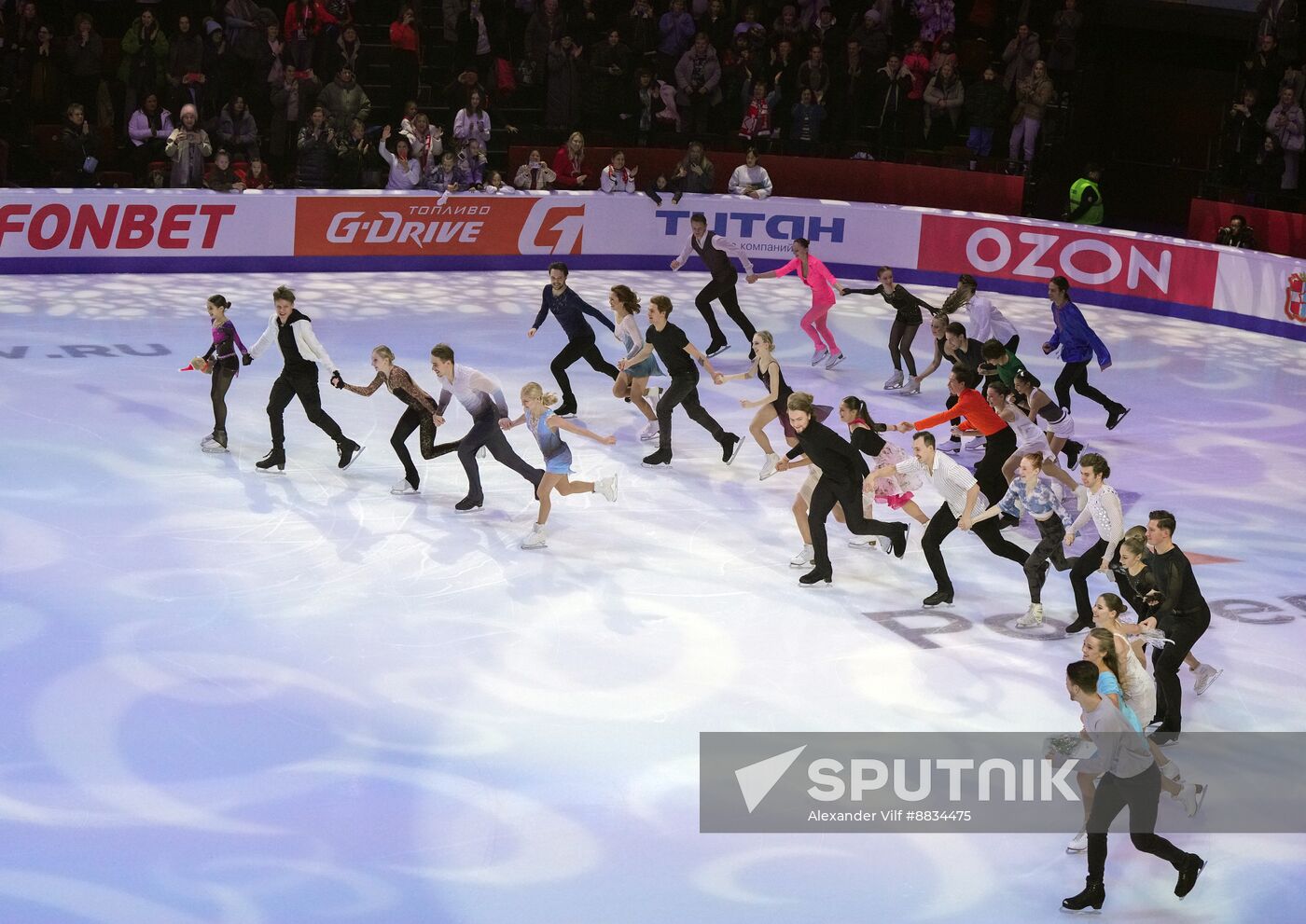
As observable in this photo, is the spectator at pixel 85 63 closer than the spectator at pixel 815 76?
Yes

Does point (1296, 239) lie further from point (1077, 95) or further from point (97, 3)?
point (97, 3)

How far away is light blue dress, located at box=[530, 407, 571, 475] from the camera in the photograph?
11.9 m

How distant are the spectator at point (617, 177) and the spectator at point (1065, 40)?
286 inches

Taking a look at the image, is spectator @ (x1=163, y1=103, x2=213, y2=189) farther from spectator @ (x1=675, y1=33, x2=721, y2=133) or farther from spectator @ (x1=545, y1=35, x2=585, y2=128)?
spectator @ (x1=675, y1=33, x2=721, y2=133)

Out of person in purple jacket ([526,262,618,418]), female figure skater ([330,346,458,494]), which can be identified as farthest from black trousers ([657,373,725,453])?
female figure skater ([330,346,458,494])

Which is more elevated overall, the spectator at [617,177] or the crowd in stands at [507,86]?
the crowd in stands at [507,86]

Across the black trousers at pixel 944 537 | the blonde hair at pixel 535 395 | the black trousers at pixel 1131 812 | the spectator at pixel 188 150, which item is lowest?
the black trousers at pixel 1131 812

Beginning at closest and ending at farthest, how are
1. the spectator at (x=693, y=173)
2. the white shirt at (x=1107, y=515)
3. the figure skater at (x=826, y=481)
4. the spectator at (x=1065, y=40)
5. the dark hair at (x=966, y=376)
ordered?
the white shirt at (x=1107, y=515), the figure skater at (x=826, y=481), the dark hair at (x=966, y=376), the spectator at (x=693, y=173), the spectator at (x=1065, y=40)

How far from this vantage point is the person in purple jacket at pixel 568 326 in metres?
15.4

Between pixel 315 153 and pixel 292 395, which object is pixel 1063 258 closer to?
pixel 315 153

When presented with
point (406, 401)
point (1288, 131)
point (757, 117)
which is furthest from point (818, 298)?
point (1288, 131)

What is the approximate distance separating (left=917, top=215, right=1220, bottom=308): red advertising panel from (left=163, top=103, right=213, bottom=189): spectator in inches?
408

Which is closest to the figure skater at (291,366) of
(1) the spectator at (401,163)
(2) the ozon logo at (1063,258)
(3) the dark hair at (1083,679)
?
(3) the dark hair at (1083,679)

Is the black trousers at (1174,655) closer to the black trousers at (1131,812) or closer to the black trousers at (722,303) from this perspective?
the black trousers at (1131,812)
